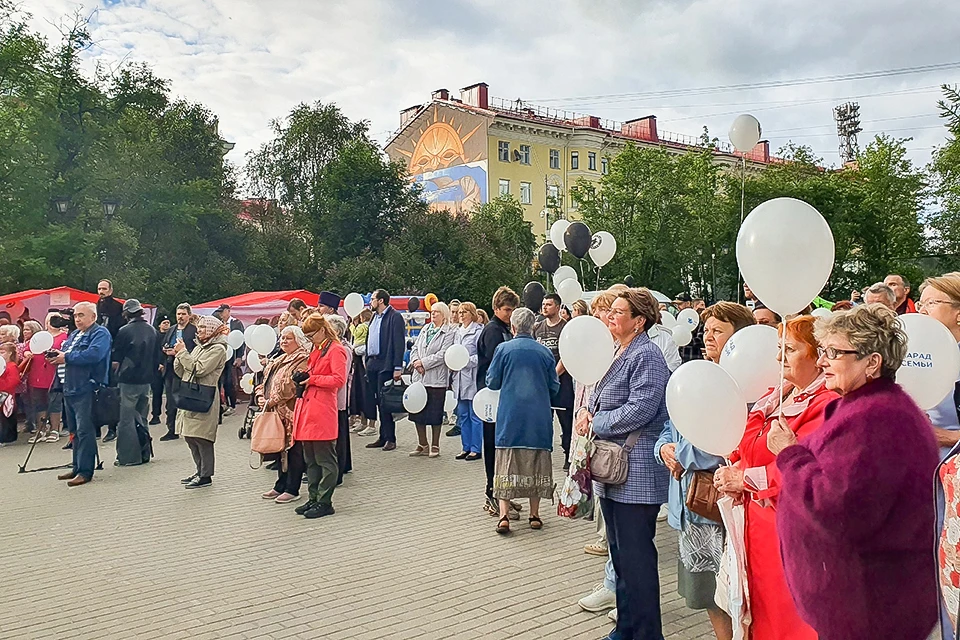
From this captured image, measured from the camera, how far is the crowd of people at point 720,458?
2.28 metres

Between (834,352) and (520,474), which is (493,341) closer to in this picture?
(520,474)

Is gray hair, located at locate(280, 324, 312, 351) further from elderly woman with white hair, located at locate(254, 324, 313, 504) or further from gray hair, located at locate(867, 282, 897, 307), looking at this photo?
gray hair, located at locate(867, 282, 897, 307)

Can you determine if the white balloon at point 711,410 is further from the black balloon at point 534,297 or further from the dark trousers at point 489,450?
the black balloon at point 534,297

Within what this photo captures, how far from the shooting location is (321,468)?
6918mm

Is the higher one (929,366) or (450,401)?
(929,366)

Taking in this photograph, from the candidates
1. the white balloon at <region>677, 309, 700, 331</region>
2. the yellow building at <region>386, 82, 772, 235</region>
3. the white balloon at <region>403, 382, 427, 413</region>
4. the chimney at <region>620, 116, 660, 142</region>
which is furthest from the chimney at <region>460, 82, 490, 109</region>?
the white balloon at <region>403, 382, 427, 413</region>

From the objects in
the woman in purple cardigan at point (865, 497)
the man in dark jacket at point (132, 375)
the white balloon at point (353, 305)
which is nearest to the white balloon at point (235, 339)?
the white balloon at point (353, 305)

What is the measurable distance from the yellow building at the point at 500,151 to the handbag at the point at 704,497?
146 ft

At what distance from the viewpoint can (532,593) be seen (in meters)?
4.79

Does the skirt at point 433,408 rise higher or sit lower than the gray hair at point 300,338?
lower

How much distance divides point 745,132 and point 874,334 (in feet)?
27.2

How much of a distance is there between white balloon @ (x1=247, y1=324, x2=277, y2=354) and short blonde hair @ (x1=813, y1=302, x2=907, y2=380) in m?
7.39

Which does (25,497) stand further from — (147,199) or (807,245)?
(147,199)

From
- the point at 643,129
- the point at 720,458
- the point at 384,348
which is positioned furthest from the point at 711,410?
the point at 643,129
